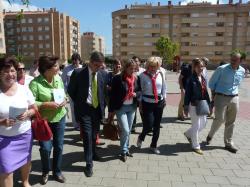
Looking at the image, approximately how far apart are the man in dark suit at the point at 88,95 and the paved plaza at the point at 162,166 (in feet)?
1.28

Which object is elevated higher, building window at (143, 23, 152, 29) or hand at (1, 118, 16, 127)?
building window at (143, 23, 152, 29)

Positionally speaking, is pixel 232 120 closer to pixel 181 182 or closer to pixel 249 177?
pixel 249 177

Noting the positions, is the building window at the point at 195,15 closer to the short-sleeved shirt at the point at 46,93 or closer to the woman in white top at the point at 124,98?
the woman in white top at the point at 124,98

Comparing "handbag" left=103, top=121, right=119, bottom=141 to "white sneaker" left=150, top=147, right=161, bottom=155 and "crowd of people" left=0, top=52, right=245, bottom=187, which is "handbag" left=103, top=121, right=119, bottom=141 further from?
"white sneaker" left=150, top=147, right=161, bottom=155

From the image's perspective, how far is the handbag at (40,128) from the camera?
13.6 feet

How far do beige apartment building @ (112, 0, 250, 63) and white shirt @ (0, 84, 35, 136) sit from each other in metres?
82.8

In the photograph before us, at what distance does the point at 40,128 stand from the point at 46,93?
0.55m

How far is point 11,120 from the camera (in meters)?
3.62

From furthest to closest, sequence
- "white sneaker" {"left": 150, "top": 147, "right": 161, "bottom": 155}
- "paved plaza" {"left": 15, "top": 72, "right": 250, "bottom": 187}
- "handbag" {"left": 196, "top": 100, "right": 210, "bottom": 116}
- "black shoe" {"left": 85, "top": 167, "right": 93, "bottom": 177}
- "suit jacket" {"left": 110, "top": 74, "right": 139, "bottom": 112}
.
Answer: "white sneaker" {"left": 150, "top": 147, "right": 161, "bottom": 155} < "handbag" {"left": 196, "top": 100, "right": 210, "bottom": 116} < "suit jacket" {"left": 110, "top": 74, "right": 139, "bottom": 112} < "black shoe" {"left": 85, "top": 167, "right": 93, "bottom": 177} < "paved plaza" {"left": 15, "top": 72, "right": 250, "bottom": 187}

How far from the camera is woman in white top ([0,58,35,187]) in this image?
11.9ft

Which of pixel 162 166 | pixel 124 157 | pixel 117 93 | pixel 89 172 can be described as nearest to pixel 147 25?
pixel 117 93

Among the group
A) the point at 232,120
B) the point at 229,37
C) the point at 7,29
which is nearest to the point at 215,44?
the point at 229,37

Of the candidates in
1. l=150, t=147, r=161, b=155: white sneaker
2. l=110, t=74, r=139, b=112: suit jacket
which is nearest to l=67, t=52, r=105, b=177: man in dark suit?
l=110, t=74, r=139, b=112: suit jacket

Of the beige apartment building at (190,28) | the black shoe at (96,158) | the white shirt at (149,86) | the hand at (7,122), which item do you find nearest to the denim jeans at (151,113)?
the white shirt at (149,86)
